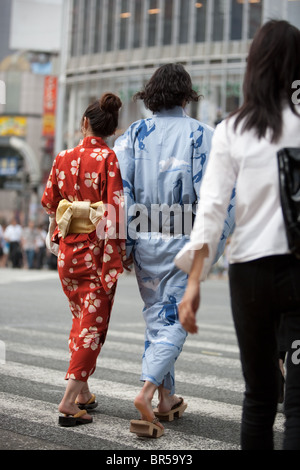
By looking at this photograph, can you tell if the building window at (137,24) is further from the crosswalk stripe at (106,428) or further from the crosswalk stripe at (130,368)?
the crosswalk stripe at (106,428)

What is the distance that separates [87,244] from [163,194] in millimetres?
520

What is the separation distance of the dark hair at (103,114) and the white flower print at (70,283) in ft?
2.84

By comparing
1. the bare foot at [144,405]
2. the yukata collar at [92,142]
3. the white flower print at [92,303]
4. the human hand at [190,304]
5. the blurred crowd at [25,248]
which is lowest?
the blurred crowd at [25,248]

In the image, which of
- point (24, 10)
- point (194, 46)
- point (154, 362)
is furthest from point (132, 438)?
point (24, 10)

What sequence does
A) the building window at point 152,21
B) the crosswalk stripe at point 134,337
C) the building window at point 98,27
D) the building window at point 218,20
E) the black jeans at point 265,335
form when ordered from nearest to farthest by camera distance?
the black jeans at point 265,335 → the crosswalk stripe at point 134,337 → the building window at point 218,20 → the building window at point 152,21 → the building window at point 98,27

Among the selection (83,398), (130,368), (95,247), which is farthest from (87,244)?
(130,368)

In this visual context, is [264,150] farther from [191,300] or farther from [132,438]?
[132,438]

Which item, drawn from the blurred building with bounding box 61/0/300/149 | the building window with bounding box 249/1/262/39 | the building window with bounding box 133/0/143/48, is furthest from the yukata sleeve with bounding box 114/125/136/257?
the building window with bounding box 133/0/143/48

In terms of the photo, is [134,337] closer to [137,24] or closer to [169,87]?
[169,87]

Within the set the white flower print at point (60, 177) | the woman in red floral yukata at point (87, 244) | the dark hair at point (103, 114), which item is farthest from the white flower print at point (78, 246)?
the dark hair at point (103, 114)

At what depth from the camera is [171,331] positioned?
4254mm

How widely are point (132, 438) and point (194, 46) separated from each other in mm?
35811

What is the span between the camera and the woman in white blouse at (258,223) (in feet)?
9.10

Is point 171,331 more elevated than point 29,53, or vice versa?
point 29,53
